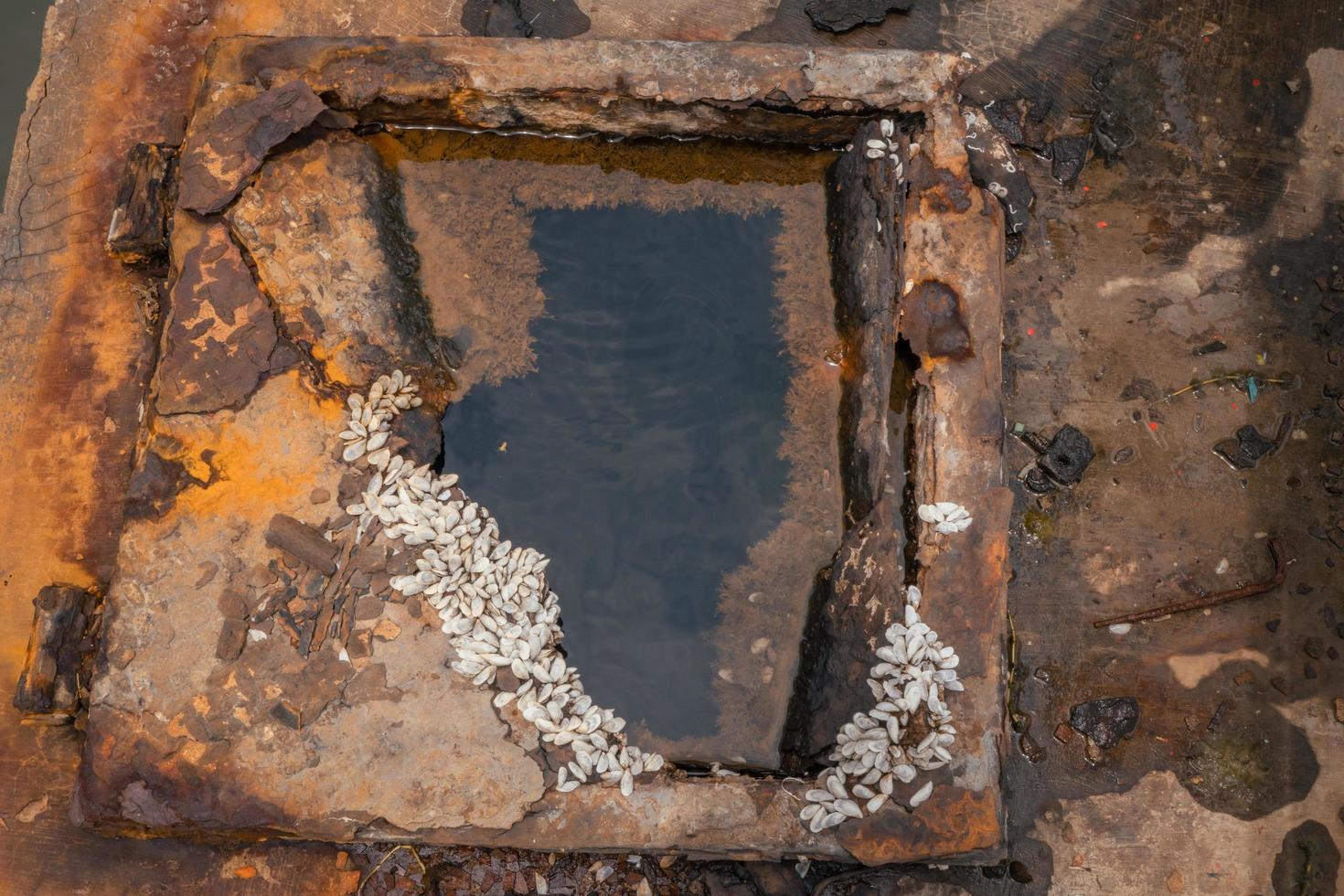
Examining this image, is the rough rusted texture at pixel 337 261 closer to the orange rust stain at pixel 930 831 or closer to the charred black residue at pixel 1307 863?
the orange rust stain at pixel 930 831

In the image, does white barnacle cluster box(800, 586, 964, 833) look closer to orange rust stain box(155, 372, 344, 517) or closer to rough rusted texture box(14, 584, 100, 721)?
orange rust stain box(155, 372, 344, 517)

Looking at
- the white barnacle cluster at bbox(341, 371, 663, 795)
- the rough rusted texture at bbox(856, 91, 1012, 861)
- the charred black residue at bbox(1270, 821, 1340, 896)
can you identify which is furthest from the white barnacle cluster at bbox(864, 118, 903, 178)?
the charred black residue at bbox(1270, 821, 1340, 896)

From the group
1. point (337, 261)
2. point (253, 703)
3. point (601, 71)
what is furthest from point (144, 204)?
point (253, 703)

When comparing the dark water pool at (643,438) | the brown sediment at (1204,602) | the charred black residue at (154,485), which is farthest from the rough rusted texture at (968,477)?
the charred black residue at (154,485)

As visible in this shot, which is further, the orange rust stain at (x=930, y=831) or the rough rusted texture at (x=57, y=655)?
the rough rusted texture at (x=57, y=655)

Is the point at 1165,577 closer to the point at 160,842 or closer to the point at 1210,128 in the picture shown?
the point at 1210,128

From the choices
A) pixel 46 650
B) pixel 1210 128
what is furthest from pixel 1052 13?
pixel 46 650
